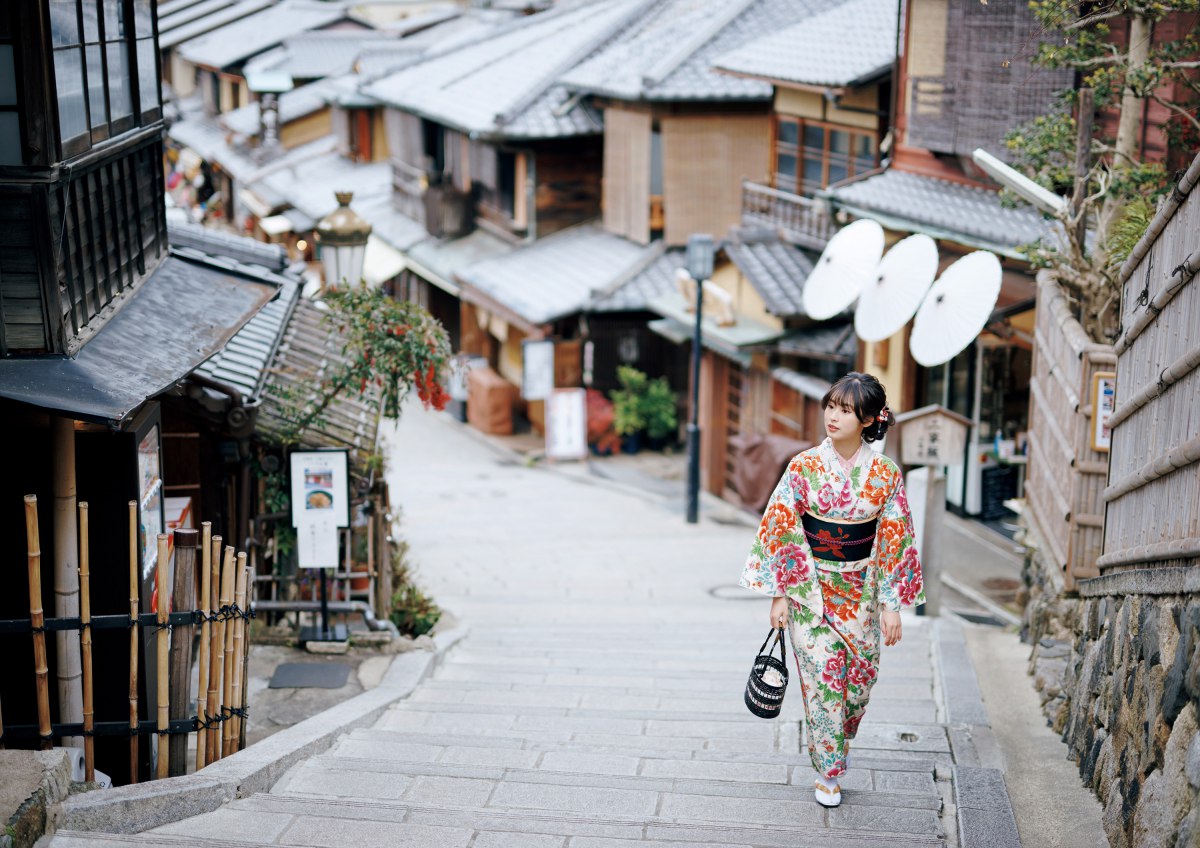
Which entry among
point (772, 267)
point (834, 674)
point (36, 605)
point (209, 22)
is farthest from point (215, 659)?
point (209, 22)

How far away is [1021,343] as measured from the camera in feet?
54.2

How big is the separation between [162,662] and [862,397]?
11.1ft

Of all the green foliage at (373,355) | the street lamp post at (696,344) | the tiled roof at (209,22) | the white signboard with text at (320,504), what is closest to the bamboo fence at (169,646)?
the white signboard with text at (320,504)

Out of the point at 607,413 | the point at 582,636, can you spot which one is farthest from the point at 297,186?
the point at 582,636

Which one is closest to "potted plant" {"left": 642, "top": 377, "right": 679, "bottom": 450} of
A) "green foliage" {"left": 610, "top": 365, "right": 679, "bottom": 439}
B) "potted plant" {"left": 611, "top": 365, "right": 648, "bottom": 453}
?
"green foliage" {"left": 610, "top": 365, "right": 679, "bottom": 439}

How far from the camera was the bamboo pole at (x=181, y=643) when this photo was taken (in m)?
6.15

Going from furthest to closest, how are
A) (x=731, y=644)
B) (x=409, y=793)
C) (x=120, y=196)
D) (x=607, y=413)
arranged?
1. (x=607, y=413)
2. (x=731, y=644)
3. (x=120, y=196)
4. (x=409, y=793)

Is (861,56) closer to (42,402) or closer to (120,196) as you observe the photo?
(120,196)

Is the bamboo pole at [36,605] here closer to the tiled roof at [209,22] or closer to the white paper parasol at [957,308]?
the white paper parasol at [957,308]

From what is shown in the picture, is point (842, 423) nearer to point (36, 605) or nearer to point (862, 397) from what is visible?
point (862, 397)

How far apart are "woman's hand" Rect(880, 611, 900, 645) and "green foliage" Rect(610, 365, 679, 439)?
19570 millimetres

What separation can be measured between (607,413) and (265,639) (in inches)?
651

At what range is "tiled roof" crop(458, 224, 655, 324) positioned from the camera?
25.0 m

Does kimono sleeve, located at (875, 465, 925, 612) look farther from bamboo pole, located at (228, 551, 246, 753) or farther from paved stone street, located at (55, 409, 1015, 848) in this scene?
bamboo pole, located at (228, 551, 246, 753)
